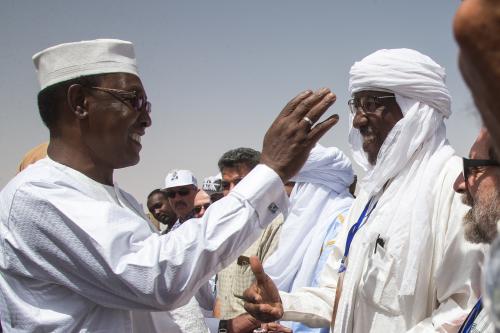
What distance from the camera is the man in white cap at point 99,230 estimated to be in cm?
205

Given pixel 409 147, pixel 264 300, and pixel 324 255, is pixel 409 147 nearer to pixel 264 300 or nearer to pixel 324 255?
pixel 264 300

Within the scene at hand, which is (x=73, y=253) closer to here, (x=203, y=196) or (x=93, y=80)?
(x=93, y=80)

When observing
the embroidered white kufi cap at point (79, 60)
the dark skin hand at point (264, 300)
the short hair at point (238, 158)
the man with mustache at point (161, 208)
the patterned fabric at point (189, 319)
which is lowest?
the man with mustache at point (161, 208)

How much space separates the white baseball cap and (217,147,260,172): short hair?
8.62 ft

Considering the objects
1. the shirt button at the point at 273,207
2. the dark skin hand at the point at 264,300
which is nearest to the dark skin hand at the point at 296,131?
the shirt button at the point at 273,207

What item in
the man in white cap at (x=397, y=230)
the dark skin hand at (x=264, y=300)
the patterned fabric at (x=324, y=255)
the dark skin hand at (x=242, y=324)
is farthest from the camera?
the patterned fabric at (x=324, y=255)

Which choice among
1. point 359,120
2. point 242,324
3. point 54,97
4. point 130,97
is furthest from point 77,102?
point 359,120

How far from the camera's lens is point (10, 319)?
2.18m

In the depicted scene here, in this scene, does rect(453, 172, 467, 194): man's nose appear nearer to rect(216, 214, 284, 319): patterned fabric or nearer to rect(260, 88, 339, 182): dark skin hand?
rect(260, 88, 339, 182): dark skin hand

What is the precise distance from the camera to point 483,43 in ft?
2.38

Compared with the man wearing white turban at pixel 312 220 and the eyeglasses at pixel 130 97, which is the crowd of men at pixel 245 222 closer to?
the eyeglasses at pixel 130 97

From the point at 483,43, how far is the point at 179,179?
8397 millimetres

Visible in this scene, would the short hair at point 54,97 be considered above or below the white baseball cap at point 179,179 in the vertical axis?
above

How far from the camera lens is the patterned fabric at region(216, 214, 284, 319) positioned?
5.64m
